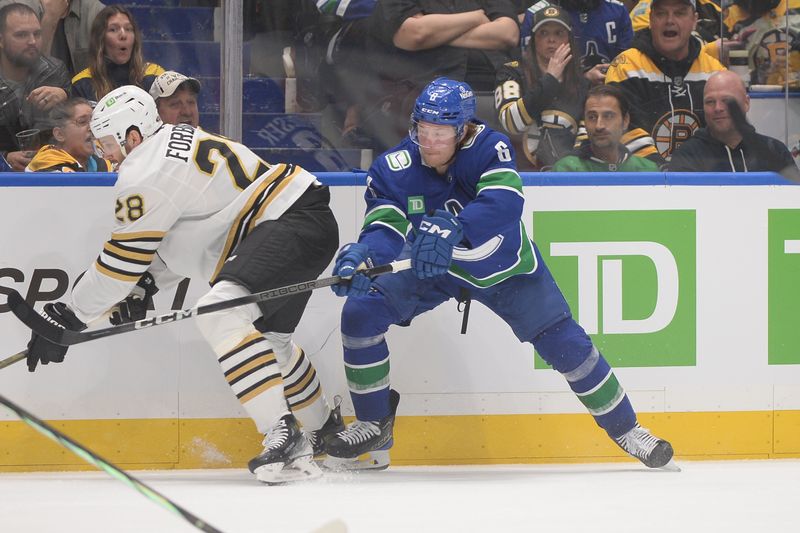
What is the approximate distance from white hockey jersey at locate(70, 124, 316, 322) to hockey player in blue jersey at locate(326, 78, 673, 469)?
297 mm

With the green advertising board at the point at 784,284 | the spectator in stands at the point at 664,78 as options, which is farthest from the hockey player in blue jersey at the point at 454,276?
the spectator in stands at the point at 664,78

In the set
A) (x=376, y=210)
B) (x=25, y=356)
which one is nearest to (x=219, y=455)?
(x=25, y=356)

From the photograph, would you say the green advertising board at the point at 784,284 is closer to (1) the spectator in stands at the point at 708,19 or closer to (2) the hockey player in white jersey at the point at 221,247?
(1) the spectator in stands at the point at 708,19

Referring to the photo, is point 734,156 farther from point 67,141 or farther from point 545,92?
point 67,141

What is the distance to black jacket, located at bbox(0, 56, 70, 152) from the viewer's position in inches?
147

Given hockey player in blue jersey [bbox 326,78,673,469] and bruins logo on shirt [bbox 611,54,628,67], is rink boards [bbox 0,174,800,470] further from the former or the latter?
bruins logo on shirt [bbox 611,54,628,67]

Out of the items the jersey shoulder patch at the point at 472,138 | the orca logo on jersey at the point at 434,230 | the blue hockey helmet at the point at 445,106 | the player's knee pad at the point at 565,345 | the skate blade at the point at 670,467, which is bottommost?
the skate blade at the point at 670,467

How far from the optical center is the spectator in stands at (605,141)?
12.8 ft

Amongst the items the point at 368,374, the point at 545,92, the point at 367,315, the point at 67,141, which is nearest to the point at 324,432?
the point at 368,374

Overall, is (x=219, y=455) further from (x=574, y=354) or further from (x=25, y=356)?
(x=574, y=354)

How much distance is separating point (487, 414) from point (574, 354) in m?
0.44

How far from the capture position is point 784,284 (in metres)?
3.86

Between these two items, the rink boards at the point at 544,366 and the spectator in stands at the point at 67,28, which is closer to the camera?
the rink boards at the point at 544,366

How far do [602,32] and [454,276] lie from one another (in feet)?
3.72
